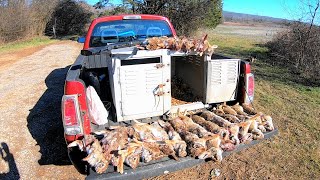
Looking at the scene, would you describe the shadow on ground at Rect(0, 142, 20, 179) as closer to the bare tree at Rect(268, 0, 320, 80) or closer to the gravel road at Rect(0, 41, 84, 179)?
the gravel road at Rect(0, 41, 84, 179)

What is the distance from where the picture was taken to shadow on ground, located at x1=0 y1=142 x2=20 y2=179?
3635mm

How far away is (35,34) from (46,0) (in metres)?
2.96

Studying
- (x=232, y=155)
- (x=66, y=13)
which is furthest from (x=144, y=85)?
(x=66, y=13)

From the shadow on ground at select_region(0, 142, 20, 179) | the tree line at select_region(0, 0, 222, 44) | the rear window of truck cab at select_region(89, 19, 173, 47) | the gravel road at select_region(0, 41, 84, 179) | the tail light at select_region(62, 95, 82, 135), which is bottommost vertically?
the shadow on ground at select_region(0, 142, 20, 179)

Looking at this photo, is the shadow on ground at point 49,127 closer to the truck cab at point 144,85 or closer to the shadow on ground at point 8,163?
the shadow on ground at point 8,163

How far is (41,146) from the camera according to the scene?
438cm

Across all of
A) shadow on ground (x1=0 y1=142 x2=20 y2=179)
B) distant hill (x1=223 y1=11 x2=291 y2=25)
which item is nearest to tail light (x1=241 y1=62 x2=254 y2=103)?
shadow on ground (x1=0 y1=142 x2=20 y2=179)

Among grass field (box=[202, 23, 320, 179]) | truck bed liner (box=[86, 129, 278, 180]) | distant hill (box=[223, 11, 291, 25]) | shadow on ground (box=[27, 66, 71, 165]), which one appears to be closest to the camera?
truck bed liner (box=[86, 129, 278, 180])

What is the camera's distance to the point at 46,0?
22.0 m

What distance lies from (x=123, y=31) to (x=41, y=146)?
2.42 meters

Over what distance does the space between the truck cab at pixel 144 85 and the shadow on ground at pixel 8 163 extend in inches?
49.6

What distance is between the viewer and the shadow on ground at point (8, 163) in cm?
363

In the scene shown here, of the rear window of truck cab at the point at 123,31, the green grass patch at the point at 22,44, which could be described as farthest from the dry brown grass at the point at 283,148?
the green grass patch at the point at 22,44

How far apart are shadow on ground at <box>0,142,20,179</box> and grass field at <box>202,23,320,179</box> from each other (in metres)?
3.44
